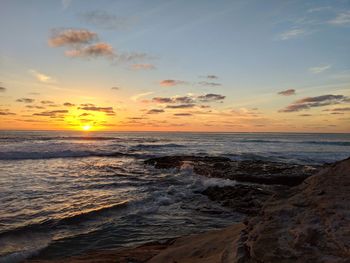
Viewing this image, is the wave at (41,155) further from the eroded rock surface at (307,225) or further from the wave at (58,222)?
the eroded rock surface at (307,225)

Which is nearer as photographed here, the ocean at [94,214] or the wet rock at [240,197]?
the ocean at [94,214]

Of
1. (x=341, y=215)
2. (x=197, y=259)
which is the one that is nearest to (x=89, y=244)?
(x=197, y=259)

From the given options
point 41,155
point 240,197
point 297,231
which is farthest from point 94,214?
point 41,155

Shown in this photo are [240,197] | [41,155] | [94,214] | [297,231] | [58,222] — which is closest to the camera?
[297,231]

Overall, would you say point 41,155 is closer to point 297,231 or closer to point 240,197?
point 240,197

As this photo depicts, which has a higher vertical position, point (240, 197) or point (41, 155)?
point (41, 155)

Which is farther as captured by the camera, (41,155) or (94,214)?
(41,155)

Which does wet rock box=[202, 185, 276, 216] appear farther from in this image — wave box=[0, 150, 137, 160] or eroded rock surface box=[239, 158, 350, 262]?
wave box=[0, 150, 137, 160]

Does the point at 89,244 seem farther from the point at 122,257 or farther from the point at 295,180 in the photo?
the point at 295,180

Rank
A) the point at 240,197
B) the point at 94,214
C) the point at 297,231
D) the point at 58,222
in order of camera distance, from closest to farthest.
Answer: the point at 297,231, the point at 58,222, the point at 94,214, the point at 240,197

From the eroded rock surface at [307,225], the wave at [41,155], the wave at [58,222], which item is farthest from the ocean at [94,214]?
the wave at [41,155]

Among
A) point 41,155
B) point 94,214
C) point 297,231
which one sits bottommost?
point 94,214

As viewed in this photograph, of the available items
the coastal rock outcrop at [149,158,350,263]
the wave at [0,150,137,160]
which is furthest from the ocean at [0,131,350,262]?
the wave at [0,150,137,160]

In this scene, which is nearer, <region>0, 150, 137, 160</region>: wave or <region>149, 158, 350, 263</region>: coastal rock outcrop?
<region>149, 158, 350, 263</region>: coastal rock outcrop
